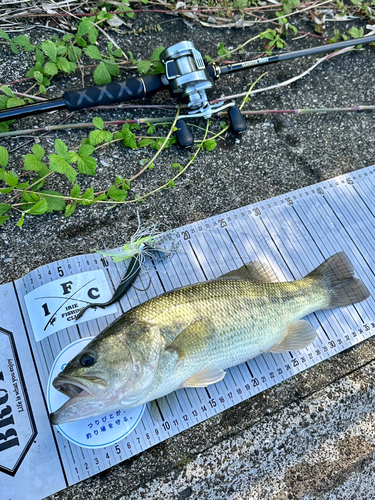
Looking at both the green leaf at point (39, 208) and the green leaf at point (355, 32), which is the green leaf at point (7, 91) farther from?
the green leaf at point (355, 32)

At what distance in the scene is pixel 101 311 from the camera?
8.15 ft

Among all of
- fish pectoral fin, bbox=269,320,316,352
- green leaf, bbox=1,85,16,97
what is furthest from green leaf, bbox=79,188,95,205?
fish pectoral fin, bbox=269,320,316,352

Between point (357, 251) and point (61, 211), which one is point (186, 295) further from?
point (357, 251)

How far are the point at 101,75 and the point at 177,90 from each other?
0.68 m

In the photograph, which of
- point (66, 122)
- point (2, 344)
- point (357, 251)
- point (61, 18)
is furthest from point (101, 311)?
point (61, 18)

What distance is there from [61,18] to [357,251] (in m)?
3.24

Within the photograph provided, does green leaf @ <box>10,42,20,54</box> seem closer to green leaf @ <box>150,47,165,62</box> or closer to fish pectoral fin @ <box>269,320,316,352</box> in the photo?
green leaf @ <box>150,47,165,62</box>

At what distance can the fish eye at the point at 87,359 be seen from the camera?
1882mm

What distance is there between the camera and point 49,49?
2.81 metres

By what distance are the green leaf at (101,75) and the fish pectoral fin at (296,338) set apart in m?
2.42

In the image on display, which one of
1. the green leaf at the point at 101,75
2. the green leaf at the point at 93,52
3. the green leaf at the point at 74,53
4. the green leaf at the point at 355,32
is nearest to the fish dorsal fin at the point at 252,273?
the green leaf at the point at 101,75

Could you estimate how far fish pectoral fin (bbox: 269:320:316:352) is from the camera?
7.79 feet

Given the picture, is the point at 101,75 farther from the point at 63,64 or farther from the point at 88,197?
the point at 88,197

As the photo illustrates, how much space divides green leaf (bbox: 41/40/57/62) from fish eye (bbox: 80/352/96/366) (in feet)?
7.79
